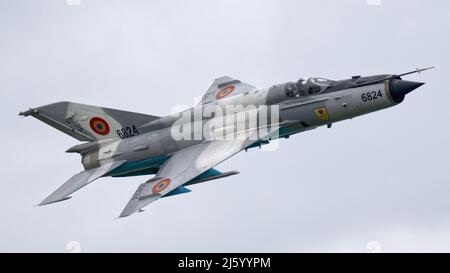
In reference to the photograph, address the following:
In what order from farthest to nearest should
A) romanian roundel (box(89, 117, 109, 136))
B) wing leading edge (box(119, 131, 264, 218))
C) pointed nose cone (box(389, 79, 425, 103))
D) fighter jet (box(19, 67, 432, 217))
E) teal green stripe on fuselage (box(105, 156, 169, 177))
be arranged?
1. romanian roundel (box(89, 117, 109, 136))
2. teal green stripe on fuselage (box(105, 156, 169, 177))
3. fighter jet (box(19, 67, 432, 217))
4. wing leading edge (box(119, 131, 264, 218))
5. pointed nose cone (box(389, 79, 425, 103))

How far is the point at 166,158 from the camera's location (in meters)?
37.6

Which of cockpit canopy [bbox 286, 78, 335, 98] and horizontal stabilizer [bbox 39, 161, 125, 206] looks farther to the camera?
horizontal stabilizer [bbox 39, 161, 125, 206]

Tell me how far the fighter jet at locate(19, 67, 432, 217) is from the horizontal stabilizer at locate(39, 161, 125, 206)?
0.04m

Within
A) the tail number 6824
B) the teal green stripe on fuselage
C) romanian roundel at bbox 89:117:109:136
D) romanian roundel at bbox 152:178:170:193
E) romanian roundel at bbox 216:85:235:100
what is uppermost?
romanian roundel at bbox 216:85:235:100

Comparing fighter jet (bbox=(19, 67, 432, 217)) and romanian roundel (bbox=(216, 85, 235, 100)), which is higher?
romanian roundel (bbox=(216, 85, 235, 100))

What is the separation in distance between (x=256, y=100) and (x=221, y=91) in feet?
19.3

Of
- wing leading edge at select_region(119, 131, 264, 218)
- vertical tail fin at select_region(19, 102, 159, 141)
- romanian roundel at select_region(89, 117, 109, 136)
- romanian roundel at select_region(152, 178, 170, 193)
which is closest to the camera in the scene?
wing leading edge at select_region(119, 131, 264, 218)

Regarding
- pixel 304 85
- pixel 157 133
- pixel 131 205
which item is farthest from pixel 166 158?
pixel 304 85

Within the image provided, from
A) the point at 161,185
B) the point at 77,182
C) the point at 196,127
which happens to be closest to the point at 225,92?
the point at 196,127

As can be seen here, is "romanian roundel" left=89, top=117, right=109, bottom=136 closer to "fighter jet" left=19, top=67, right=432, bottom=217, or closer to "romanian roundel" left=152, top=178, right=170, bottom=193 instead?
"fighter jet" left=19, top=67, right=432, bottom=217

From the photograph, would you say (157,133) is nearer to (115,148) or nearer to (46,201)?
(115,148)

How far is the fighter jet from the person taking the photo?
35.2 m

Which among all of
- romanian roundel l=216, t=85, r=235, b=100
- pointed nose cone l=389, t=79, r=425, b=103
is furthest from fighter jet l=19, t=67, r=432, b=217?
romanian roundel l=216, t=85, r=235, b=100

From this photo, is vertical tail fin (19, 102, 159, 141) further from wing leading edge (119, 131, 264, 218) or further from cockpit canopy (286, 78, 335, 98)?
cockpit canopy (286, 78, 335, 98)
